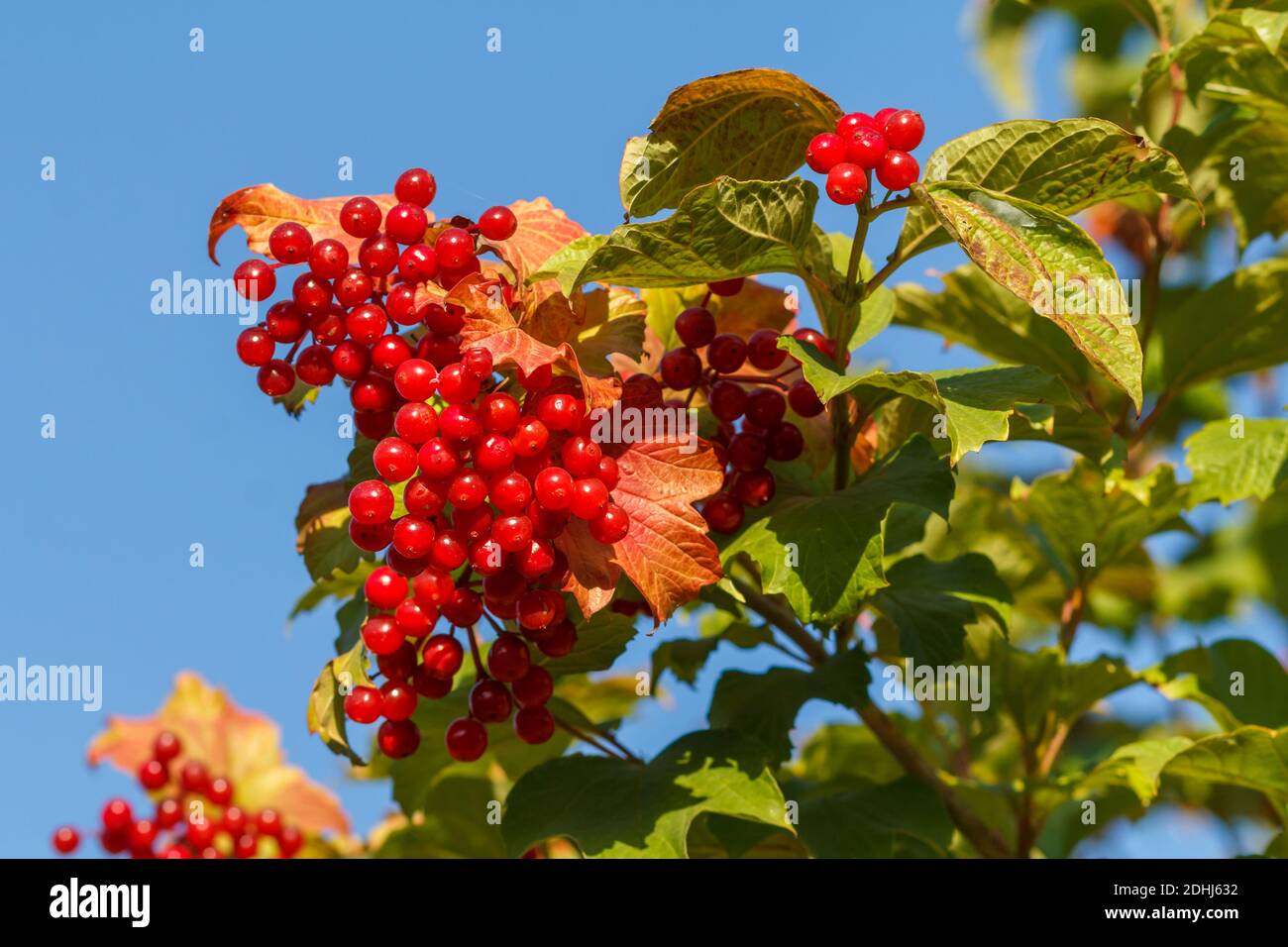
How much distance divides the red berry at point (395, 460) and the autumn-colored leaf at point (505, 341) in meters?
0.15

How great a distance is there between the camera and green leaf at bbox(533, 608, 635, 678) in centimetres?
190

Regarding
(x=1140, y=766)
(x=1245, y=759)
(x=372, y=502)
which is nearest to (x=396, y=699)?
(x=372, y=502)

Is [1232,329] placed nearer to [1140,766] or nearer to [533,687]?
[1140,766]

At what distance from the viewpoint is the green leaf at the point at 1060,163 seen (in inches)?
63.6

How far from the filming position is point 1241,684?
2.41 metres

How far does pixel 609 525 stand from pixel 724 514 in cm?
35

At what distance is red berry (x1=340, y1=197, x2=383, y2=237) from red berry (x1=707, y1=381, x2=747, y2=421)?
554 millimetres

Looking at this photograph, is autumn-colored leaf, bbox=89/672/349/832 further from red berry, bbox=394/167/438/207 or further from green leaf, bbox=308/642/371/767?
red berry, bbox=394/167/438/207

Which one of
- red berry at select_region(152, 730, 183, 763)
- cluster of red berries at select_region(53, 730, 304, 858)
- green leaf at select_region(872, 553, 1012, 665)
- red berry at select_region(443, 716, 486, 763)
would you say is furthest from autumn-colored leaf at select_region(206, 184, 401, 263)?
red berry at select_region(152, 730, 183, 763)

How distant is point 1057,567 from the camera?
266 centimetres

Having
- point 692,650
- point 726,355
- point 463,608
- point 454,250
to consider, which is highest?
point 454,250
